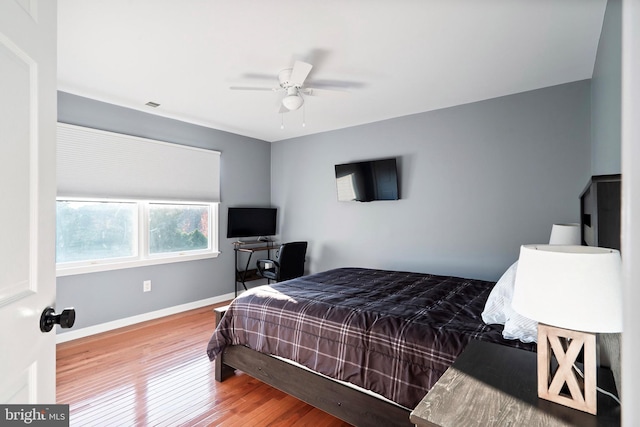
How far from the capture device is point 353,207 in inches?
170

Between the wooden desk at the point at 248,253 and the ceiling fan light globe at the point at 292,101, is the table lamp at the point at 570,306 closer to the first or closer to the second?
the ceiling fan light globe at the point at 292,101

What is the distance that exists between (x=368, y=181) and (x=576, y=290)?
3238 millimetres

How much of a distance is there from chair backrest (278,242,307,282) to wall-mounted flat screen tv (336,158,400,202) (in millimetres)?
885

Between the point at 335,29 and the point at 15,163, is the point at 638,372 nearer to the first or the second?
the point at 15,163

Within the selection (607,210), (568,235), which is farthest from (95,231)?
(568,235)

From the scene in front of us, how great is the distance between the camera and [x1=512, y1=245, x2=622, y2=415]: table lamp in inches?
32.5

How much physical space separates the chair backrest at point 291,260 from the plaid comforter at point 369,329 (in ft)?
4.11

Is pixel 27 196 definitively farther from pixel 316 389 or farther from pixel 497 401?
pixel 316 389

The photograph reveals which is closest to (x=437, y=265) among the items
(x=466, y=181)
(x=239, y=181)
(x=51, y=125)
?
(x=466, y=181)

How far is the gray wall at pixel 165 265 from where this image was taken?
3195mm

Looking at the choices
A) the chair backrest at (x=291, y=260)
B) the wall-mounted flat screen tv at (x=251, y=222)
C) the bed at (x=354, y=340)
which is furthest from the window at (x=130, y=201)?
the bed at (x=354, y=340)

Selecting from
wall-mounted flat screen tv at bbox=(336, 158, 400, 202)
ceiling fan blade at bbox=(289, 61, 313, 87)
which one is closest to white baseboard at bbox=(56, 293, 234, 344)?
wall-mounted flat screen tv at bbox=(336, 158, 400, 202)

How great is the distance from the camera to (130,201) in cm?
359

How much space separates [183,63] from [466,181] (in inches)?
117
